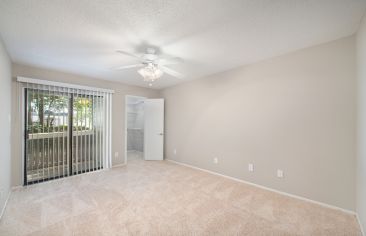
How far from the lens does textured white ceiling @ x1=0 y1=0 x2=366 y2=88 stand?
1.54 metres

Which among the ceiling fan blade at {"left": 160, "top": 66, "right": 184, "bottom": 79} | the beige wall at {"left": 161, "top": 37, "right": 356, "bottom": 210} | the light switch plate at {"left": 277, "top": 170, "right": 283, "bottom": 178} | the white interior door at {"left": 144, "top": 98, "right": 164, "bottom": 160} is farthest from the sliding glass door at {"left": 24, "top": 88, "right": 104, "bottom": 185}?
the light switch plate at {"left": 277, "top": 170, "right": 283, "bottom": 178}

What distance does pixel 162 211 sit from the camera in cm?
219

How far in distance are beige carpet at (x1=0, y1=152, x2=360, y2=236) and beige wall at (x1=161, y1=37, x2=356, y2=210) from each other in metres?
0.37

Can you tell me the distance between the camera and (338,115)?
222 centimetres

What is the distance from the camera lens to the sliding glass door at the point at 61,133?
318 cm

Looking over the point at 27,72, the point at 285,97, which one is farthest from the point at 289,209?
the point at 27,72

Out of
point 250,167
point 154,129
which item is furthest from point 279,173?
point 154,129

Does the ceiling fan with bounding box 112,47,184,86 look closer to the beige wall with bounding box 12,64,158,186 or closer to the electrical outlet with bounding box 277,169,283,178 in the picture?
the beige wall with bounding box 12,64,158,186

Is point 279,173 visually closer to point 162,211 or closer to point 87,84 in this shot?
point 162,211

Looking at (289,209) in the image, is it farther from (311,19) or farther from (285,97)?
(311,19)

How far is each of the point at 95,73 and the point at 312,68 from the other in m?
4.22

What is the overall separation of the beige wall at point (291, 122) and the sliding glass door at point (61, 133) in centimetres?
278

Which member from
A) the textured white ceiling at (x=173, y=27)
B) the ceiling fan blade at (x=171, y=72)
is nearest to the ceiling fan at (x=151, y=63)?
the ceiling fan blade at (x=171, y=72)

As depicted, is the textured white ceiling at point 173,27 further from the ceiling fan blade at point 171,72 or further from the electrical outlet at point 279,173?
the electrical outlet at point 279,173
